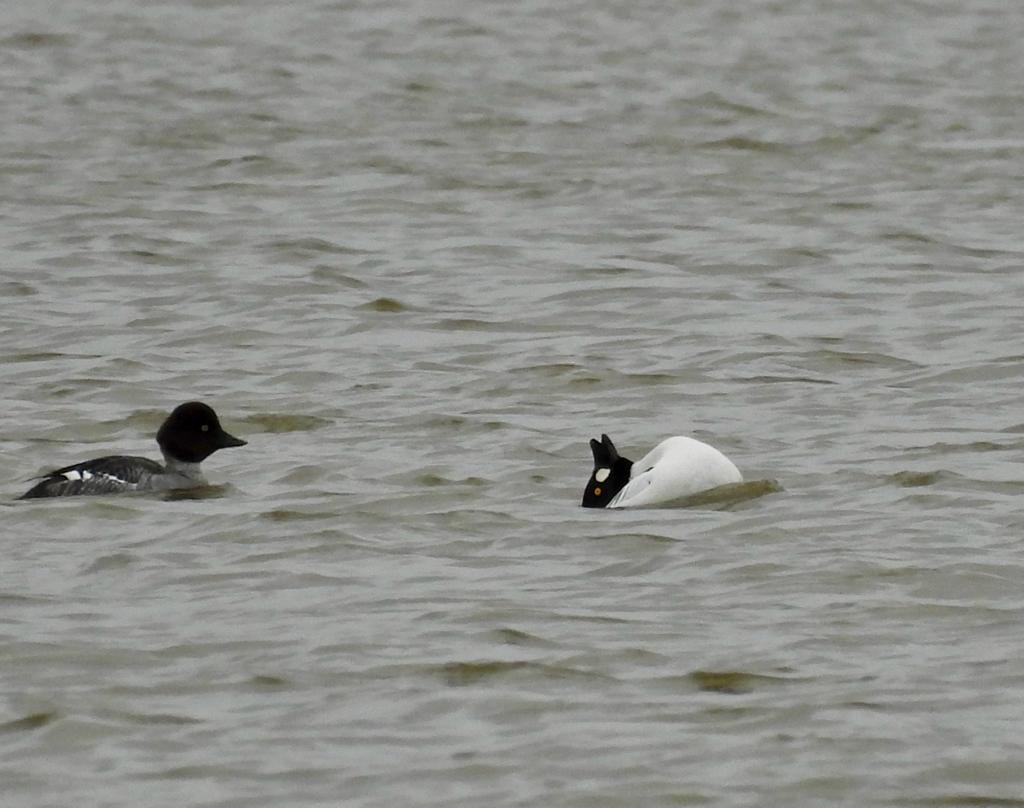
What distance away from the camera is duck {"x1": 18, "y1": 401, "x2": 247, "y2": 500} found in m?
11.2

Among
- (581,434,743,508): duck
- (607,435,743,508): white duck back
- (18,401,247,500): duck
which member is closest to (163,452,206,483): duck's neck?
(18,401,247,500): duck

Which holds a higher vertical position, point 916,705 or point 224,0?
point 224,0

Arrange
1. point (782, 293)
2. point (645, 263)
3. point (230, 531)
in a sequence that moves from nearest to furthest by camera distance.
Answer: point (230, 531) → point (782, 293) → point (645, 263)

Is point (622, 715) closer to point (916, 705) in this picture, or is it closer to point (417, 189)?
point (916, 705)

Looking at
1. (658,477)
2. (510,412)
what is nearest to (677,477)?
(658,477)

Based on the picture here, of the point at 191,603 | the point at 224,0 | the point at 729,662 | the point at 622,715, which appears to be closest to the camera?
the point at 622,715

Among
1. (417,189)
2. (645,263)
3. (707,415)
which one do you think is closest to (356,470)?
(707,415)

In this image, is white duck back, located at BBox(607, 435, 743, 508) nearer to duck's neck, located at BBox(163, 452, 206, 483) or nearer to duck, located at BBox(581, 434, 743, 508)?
duck, located at BBox(581, 434, 743, 508)

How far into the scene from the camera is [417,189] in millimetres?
21078

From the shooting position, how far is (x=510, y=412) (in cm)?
1363

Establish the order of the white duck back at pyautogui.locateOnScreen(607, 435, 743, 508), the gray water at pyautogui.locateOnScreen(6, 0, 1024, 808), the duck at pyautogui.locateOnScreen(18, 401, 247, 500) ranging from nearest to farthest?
the gray water at pyautogui.locateOnScreen(6, 0, 1024, 808), the white duck back at pyautogui.locateOnScreen(607, 435, 743, 508), the duck at pyautogui.locateOnScreen(18, 401, 247, 500)

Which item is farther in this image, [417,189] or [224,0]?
[224,0]

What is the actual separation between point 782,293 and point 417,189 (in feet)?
16.1

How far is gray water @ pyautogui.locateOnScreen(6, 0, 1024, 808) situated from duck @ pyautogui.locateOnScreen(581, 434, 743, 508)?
151mm
